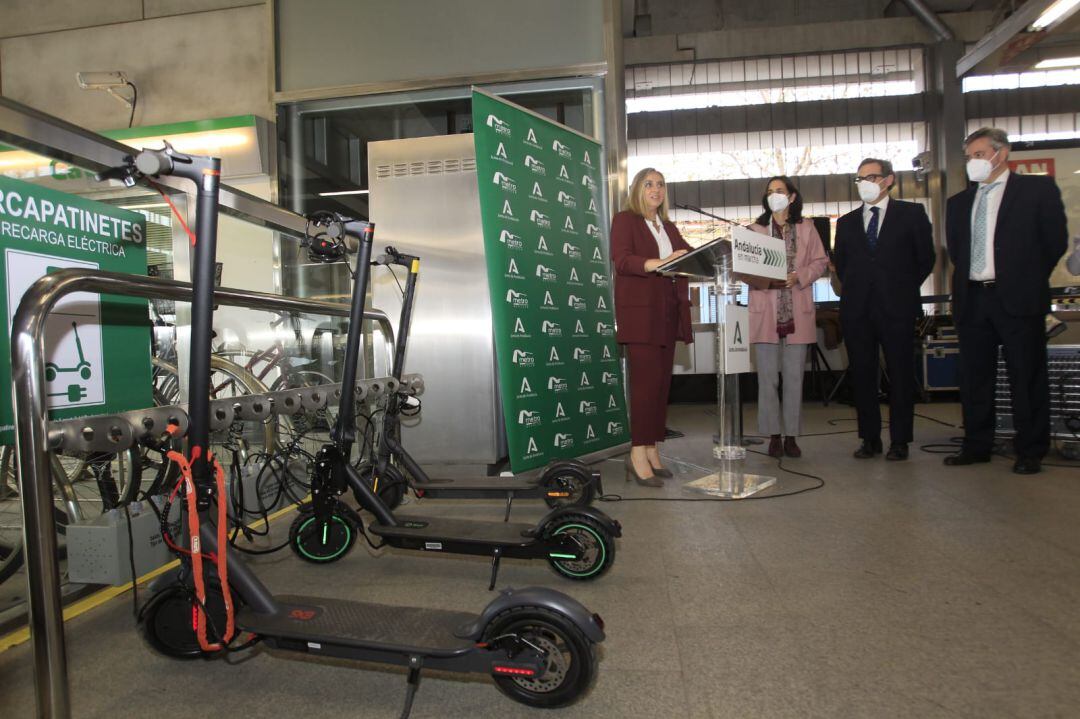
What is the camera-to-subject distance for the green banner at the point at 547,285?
10.3 ft

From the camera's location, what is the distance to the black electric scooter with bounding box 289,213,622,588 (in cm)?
181

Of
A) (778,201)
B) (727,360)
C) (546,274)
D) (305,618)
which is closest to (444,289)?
(546,274)

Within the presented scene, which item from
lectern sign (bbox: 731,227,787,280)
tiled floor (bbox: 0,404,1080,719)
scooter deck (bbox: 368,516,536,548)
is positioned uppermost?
lectern sign (bbox: 731,227,787,280)

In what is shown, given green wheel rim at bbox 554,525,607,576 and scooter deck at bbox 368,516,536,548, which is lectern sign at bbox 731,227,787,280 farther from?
scooter deck at bbox 368,516,536,548

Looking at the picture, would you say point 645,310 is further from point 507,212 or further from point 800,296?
point 800,296

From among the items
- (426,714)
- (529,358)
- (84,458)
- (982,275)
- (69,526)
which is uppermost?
(982,275)

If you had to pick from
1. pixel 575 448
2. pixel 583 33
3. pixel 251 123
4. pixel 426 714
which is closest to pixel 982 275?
pixel 575 448

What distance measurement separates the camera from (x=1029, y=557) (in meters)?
1.93

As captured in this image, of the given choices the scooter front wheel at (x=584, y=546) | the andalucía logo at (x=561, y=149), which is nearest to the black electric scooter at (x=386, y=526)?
the scooter front wheel at (x=584, y=546)

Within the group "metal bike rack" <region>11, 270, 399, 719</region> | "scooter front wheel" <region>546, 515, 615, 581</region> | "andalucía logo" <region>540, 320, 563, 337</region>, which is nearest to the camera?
"metal bike rack" <region>11, 270, 399, 719</region>

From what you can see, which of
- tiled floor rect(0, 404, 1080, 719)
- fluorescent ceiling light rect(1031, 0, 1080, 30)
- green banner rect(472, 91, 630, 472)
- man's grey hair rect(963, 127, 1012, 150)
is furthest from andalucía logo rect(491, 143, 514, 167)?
fluorescent ceiling light rect(1031, 0, 1080, 30)

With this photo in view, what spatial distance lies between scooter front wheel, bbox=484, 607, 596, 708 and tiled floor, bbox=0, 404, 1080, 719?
0.15 ft

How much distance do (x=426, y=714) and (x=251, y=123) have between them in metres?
4.23

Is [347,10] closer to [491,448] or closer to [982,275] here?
[491,448]
